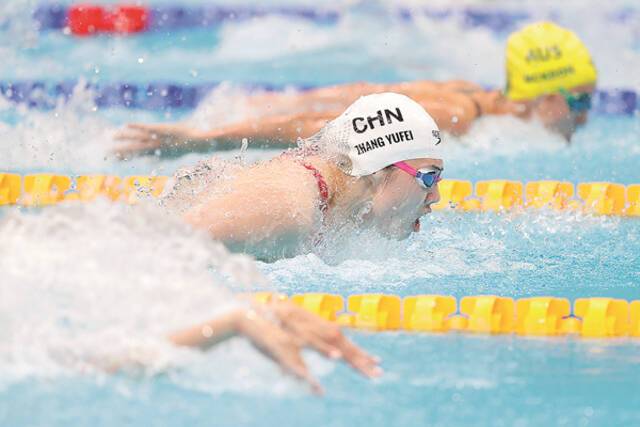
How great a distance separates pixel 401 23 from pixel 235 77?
194 cm

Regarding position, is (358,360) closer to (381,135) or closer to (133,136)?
(381,135)

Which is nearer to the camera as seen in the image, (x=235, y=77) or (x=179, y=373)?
(x=179, y=373)

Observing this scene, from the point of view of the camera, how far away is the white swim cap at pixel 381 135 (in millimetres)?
3740

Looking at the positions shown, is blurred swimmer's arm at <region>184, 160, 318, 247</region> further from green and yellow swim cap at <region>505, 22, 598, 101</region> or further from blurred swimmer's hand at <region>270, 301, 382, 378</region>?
green and yellow swim cap at <region>505, 22, 598, 101</region>

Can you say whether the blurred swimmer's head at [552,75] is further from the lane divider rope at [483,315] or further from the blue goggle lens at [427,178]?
the lane divider rope at [483,315]

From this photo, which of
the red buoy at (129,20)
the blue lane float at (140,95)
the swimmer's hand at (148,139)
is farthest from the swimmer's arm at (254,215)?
the red buoy at (129,20)

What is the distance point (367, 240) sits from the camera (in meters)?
3.86

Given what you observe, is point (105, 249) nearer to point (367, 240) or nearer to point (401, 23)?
point (367, 240)

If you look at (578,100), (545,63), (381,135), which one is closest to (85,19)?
(545,63)

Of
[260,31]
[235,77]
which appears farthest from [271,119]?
[260,31]

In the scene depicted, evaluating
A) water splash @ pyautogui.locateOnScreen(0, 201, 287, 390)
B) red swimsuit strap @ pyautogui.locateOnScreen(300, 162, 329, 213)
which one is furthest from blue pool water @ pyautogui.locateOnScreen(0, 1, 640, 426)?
red swimsuit strap @ pyautogui.locateOnScreen(300, 162, 329, 213)

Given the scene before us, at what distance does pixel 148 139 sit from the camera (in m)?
4.28

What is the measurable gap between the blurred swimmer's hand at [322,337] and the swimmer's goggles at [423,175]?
1.16m

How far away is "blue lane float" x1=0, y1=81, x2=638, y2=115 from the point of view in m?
7.38
